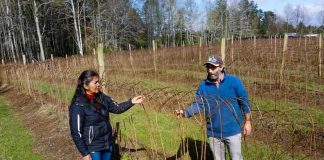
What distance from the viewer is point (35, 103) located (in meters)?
10.4

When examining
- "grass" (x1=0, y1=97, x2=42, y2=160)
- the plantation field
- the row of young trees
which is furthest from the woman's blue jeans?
the row of young trees

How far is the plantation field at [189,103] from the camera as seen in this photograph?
4.03 m

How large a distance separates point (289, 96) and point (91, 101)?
6.56 m

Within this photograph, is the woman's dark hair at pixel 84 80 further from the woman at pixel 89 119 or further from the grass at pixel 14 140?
the grass at pixel 14 140

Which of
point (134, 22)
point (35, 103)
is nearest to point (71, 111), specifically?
point (35, 103)

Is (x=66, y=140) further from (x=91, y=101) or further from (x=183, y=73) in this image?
(x=183, y=73)

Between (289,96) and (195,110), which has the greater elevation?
(195,110)

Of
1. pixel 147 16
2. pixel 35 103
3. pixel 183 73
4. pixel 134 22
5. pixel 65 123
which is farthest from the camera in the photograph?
pixel 147 16

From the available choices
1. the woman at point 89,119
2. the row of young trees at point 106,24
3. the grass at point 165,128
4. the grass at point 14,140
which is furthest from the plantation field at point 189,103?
the row of young trees at point 106,24

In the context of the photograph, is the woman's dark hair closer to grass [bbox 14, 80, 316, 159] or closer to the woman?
the woman

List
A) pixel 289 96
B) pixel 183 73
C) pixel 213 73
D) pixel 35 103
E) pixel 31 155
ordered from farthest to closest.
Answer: pixel 183 73 < pixel 35 103 < pixel 289 96 < pixel 31 155 < pixel 213 73

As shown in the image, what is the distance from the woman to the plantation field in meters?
0.46

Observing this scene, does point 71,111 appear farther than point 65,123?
No

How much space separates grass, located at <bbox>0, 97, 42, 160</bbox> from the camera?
19.8 ft
